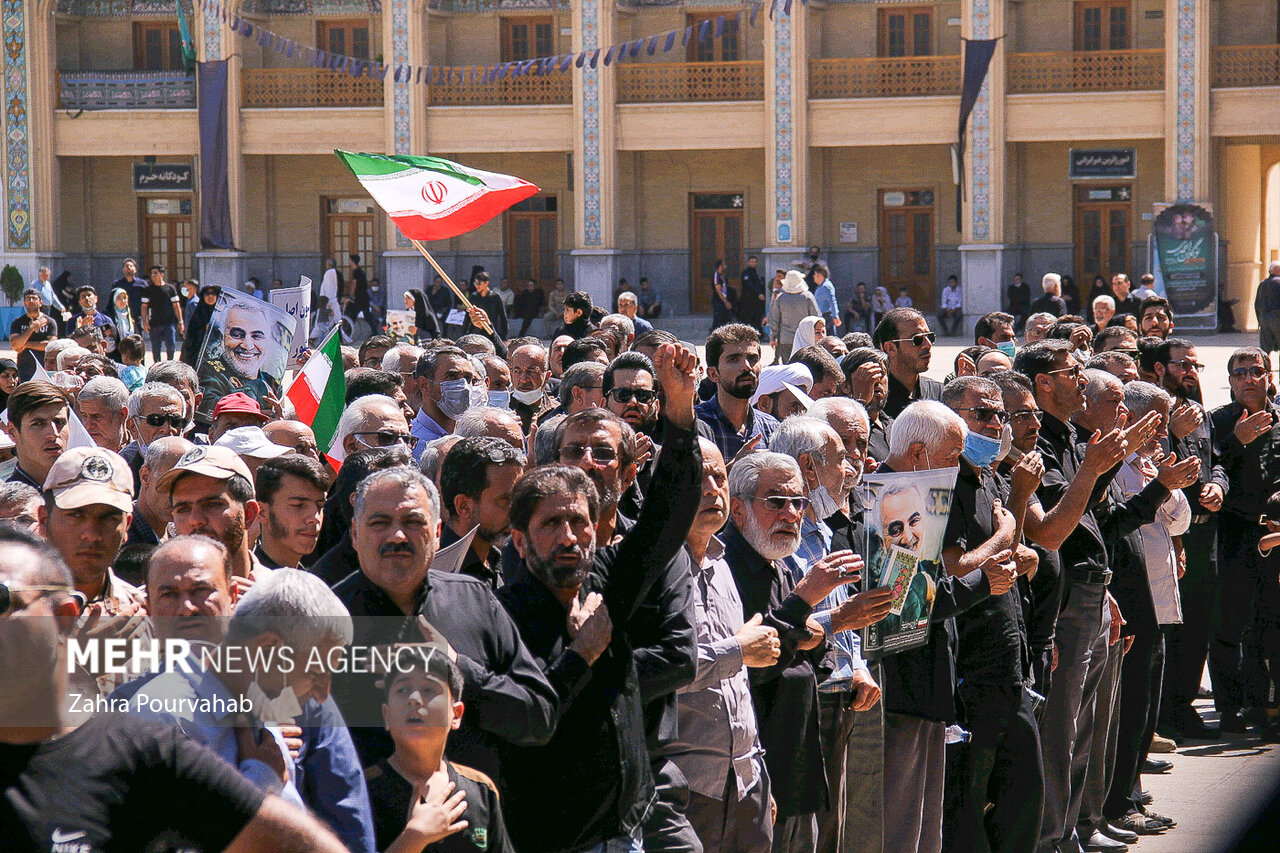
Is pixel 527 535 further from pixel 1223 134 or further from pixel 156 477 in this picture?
pixel 1223 134

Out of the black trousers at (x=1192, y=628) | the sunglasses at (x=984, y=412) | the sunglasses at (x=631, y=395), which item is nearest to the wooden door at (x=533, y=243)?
the black trousers at (x=1192, y=628)

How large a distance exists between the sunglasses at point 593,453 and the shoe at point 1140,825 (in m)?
3.28

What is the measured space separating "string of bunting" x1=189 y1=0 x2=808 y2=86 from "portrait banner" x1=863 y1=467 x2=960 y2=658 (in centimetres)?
2621

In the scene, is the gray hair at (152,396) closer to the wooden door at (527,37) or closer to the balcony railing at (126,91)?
the wooden door at (527,37)

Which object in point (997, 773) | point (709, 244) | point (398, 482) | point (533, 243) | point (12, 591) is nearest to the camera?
point (12, 591)

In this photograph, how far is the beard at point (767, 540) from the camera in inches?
188

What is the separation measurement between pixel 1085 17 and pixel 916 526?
2841 centimetres

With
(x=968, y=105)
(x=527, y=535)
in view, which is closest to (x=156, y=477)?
(x=527, y=535)

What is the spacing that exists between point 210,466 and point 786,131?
27.8m

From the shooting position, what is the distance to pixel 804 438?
5391 mm

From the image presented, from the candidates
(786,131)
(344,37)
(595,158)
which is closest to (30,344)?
(595,158)

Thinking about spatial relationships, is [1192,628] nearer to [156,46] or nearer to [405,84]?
[405,84]

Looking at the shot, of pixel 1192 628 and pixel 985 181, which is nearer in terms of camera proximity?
pixel 1192 628

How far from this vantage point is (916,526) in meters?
4.92
